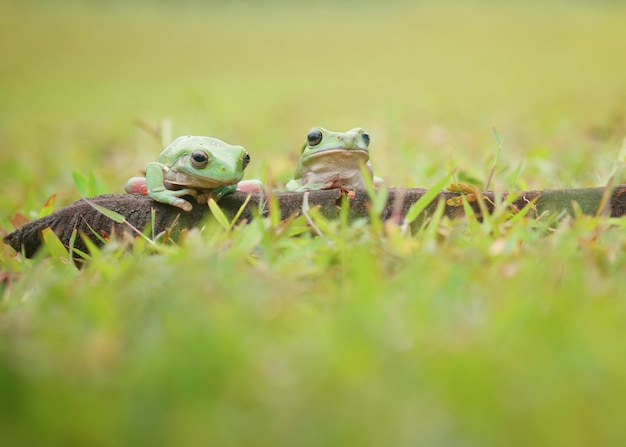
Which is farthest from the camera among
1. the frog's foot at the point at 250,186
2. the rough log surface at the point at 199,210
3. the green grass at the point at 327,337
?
the frog's foot at the point at 250,186

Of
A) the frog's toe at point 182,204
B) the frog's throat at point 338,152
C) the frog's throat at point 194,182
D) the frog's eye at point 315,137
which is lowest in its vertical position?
the frog's toe at point 182,204

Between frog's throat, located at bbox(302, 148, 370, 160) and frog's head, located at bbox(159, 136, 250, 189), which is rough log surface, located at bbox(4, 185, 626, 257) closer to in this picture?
frog's head, located at bbox(159, 136, 250, 189)

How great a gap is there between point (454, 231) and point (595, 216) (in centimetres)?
41

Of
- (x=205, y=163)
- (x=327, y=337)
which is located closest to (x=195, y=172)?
(x=205, y=163)

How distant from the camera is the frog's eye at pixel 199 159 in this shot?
1805mm

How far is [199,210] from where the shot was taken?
184 cm

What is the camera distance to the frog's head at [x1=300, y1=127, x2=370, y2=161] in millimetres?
2021

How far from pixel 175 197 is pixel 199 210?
0.25 feet

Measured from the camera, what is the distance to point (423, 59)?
811 centimetres

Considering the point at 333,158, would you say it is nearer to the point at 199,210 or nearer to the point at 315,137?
the point at 315,137

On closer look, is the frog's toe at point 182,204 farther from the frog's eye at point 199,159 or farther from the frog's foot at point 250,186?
the frog's foot at point 250,186

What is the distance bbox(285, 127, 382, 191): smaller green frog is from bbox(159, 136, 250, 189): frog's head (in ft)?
0.72

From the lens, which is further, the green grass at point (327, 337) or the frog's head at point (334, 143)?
the frog's head at point (334, 143)

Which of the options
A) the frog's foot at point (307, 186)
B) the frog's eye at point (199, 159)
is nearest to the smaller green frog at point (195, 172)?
the frog's eye at point (199, 159)
